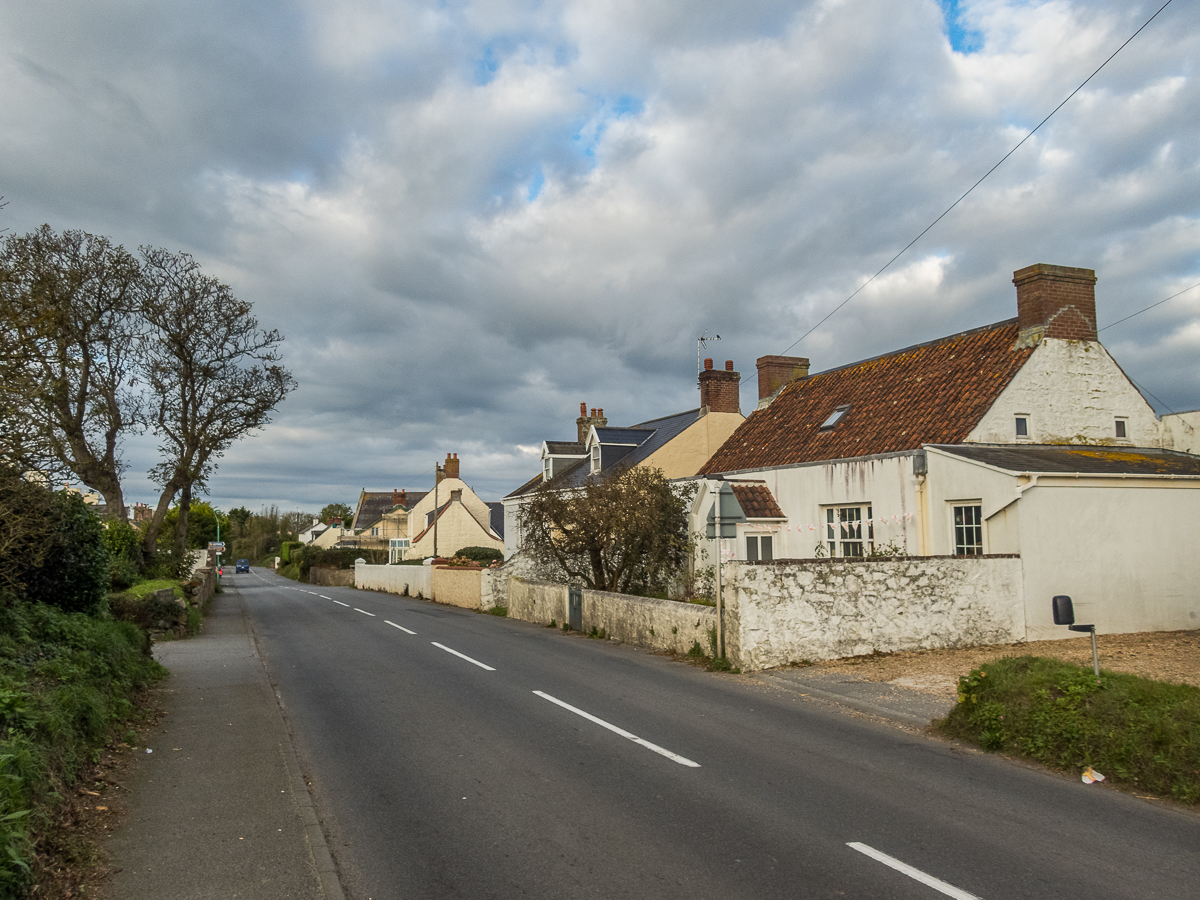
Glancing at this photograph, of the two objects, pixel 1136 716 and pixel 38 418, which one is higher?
pixel 38 418

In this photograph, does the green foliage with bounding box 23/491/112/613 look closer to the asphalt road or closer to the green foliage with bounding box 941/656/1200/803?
the asphalt road

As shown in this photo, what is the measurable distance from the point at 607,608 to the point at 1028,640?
844cm

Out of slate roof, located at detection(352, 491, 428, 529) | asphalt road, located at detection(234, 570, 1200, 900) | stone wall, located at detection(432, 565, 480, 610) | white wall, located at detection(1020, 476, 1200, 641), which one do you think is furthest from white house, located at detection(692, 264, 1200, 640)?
slate roof, located at detection(352, 491, 428, 529)

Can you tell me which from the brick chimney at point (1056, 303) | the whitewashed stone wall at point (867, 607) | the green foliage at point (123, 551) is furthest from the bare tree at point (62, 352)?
the brick chimney at point (1056, 303)

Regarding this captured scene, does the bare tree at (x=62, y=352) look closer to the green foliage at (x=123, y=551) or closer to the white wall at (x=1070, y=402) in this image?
the green foliage at (x=123, y=551)

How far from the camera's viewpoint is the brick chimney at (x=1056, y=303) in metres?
19.0

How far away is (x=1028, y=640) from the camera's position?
1466 cm

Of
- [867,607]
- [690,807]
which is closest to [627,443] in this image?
[867,607]

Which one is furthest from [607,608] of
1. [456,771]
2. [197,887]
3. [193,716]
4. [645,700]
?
[197,887]

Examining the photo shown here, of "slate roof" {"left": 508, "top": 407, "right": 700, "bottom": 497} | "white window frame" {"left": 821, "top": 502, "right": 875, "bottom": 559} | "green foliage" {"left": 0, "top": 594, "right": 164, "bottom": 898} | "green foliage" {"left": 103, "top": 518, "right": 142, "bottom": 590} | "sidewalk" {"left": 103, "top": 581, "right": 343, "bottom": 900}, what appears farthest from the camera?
"slate roof" {"left": 508, "top": 407, "right": 700, "bottom": 497}

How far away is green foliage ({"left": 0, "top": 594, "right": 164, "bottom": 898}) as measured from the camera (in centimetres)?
477

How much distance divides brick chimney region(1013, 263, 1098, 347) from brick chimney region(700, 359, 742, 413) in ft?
52.8

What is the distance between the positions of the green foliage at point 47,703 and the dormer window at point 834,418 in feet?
55.3

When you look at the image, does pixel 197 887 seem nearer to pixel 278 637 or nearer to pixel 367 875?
pixel 367 875
